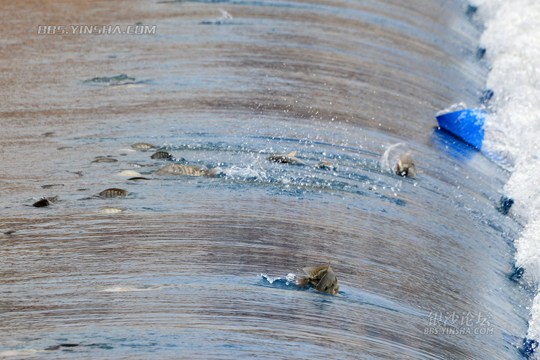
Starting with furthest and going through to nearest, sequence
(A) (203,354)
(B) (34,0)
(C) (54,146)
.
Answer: (B) (34,0) < (C) (54,146) < (A) (203,354)

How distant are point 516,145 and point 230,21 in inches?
73.2

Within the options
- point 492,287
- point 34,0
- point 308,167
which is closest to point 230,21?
point 34,0

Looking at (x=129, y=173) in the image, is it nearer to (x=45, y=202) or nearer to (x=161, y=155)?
(x=161, y=155)

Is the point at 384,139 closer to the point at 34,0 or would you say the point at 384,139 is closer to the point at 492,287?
the point at 492,287

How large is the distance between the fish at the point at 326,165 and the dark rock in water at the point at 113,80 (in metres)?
1.18

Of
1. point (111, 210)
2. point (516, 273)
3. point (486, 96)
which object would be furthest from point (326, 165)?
point (486, 96)

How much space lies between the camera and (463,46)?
6715 millimetres

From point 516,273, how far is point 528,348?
0.61 m

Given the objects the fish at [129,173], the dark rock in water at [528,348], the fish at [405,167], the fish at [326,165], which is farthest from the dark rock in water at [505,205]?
the fish at [129,173]

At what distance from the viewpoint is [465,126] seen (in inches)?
210

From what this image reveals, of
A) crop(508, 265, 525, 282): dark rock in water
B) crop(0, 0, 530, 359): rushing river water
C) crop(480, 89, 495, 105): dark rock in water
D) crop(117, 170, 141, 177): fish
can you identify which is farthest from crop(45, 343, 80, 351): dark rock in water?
crop(480, 89, 495, 105): dark rock in water

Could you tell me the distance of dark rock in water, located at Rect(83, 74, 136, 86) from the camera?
197 inches

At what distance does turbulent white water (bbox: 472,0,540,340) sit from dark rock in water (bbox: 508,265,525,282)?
0.8 inches

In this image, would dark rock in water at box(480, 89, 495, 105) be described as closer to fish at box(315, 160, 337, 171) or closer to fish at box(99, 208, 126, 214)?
fish at box(315, 160, 337, 171)
